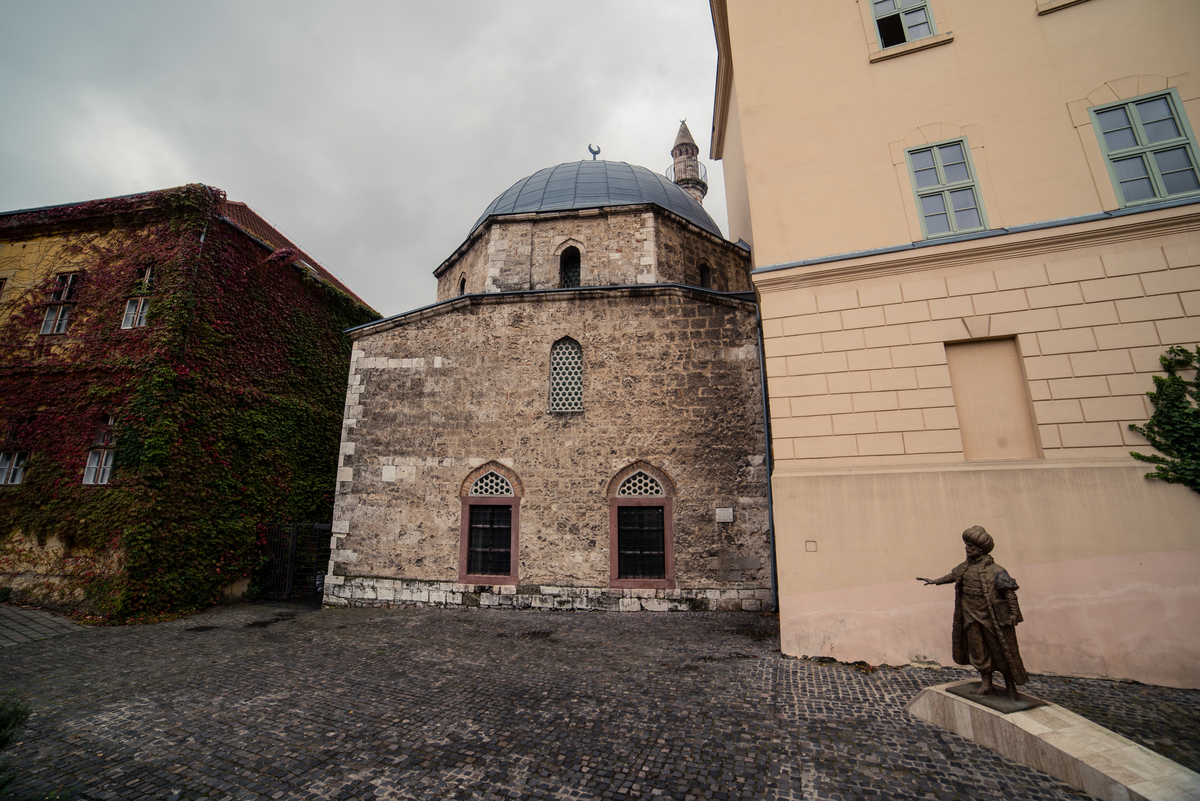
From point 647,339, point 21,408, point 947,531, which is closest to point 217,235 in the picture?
point 21,408

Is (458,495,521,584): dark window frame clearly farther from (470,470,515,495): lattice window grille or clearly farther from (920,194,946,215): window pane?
(920,194,946,215): window pane

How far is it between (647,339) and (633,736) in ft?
22.6

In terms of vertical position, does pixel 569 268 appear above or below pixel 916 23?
below

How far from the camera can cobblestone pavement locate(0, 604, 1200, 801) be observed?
131 inches

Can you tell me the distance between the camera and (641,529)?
8.89 meters

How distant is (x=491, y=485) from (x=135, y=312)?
8483 mm

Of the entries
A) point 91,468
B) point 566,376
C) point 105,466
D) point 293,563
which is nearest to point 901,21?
point 566,376

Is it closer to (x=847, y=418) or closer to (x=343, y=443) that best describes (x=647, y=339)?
(x=847, y=418)

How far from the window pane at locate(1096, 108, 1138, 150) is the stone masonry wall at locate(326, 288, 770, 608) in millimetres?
5040

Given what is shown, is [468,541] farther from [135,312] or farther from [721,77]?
[721,77]

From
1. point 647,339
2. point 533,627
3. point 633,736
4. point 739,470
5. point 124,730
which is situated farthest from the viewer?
point 647,339

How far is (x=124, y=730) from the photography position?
4.23 m

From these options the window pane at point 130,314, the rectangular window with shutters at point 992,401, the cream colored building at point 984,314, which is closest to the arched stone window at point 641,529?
the cream colored building at point 984,314

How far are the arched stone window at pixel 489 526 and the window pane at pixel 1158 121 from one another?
992 centimetres
